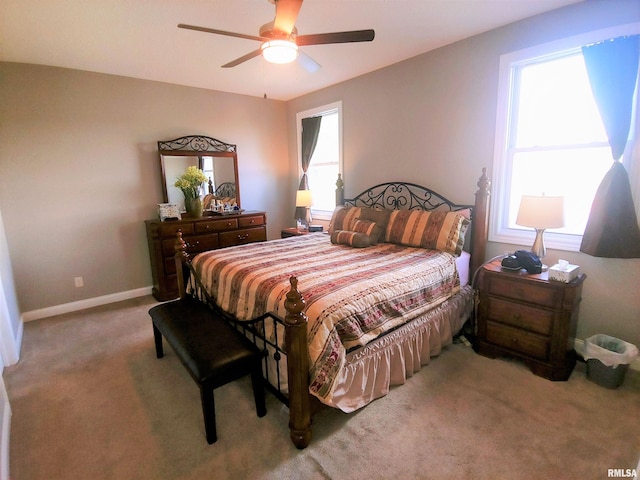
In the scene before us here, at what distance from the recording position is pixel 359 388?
1.94 metres

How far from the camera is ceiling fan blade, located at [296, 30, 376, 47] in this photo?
187 cm

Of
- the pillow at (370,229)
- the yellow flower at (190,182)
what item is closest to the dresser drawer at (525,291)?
the pillow at (370,229)

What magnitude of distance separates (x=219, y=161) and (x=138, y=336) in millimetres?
2520

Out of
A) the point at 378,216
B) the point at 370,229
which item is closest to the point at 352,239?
the point at 370,229

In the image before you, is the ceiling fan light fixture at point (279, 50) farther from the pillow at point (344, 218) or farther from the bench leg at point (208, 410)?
the bench leg at point (208, 410)

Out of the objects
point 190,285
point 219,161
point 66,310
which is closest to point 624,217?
point 190,285

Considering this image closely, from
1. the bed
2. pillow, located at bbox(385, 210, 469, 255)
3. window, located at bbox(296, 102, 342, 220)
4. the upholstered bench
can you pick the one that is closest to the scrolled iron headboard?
the bed

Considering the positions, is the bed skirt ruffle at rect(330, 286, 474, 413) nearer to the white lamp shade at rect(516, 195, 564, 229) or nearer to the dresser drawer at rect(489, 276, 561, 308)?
the dresser drawer at rect(489, 276, 561, 308)

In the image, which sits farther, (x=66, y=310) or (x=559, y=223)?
(x=66, y=310)

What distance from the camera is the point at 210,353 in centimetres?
180

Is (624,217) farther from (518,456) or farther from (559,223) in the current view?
(518,456)

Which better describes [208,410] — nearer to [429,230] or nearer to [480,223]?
[429,230]

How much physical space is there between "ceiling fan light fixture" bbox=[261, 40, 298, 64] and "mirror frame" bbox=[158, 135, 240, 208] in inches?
100

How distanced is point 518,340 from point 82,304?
4470mm
